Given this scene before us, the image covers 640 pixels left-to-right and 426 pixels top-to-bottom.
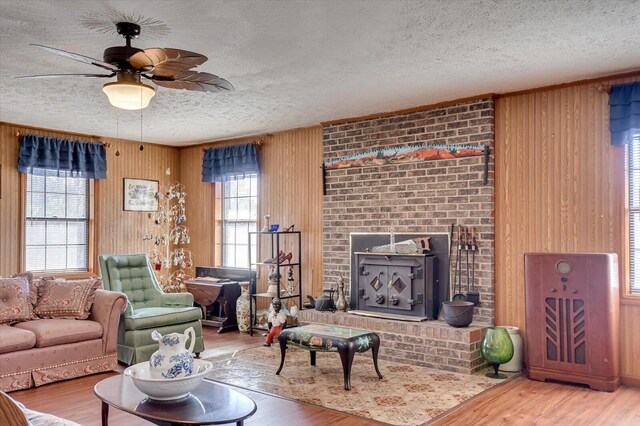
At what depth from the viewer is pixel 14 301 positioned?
15.2 feet

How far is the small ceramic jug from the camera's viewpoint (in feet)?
9.07

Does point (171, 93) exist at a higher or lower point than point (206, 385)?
higher

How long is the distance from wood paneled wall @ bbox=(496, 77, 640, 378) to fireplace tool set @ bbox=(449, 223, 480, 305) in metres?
0.21

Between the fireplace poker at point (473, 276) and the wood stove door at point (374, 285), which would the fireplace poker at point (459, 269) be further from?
the wood stove door at point (374, 285)

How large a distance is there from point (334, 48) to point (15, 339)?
330cm

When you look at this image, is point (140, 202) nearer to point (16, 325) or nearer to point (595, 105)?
point (16, 325)

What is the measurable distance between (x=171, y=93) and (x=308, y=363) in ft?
8.98

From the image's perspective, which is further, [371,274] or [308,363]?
[371,274]

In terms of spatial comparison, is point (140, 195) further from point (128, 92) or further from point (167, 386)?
point (167, 386)

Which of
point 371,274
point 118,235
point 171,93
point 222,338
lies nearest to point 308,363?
point 371,274

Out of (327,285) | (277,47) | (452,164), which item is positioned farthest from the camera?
(327,285)

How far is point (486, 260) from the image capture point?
16.4 ft

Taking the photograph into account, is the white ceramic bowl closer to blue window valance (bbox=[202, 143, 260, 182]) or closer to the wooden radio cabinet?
the wooden radio cabinet

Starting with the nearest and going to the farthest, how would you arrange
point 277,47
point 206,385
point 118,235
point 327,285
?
1. point 206,385
2. point 277,47
3. point 327,285
4. point 118,235
